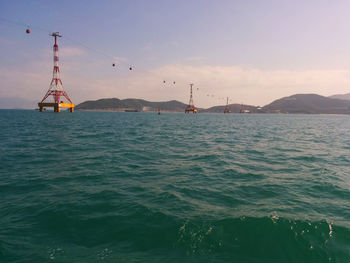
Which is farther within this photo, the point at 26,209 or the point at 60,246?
the point at 26,209

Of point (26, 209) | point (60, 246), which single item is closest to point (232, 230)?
point (60, 246)

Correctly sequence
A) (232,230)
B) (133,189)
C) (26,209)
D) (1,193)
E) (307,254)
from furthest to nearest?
(133,189) < (1,193) < (26,209) < (232,230) < (307,254)

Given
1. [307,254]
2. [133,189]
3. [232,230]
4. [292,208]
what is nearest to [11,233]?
[133,189]

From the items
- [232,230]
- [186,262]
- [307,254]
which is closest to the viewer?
[186,262]

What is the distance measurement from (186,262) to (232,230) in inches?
71.9

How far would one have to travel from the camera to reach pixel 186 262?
15.3 ft

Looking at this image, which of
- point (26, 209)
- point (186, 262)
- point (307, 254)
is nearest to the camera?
point (186, 262)

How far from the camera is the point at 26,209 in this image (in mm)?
7133

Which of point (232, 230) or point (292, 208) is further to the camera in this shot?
point (292, 208)

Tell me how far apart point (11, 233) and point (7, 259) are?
123 centimetres

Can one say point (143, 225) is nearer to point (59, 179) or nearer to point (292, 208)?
point (292, 208)

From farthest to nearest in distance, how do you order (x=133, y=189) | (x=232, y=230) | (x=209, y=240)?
(x=133, y=189)
(x=232, y=230)
(x=209, y=240)

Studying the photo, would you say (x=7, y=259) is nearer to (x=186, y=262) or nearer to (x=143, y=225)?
(x=143, y=225)

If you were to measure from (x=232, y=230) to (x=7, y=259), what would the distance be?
18.2 ft
